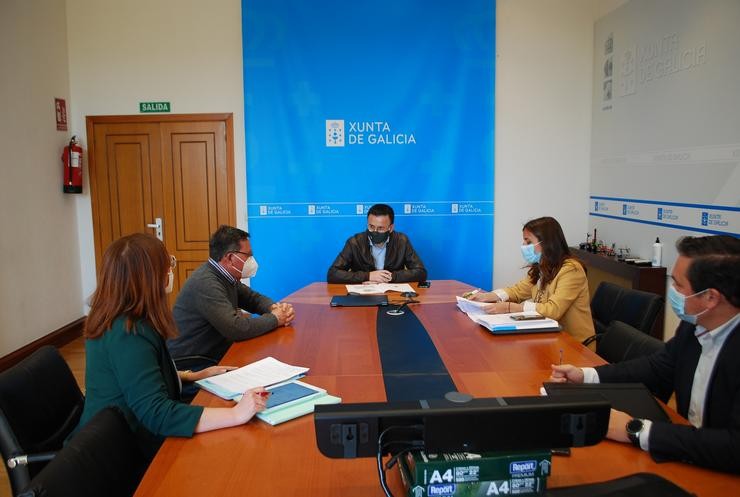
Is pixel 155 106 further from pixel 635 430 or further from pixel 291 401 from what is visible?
pixel 635 430

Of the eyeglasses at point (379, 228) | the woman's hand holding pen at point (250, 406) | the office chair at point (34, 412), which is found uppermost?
the eyeglasses at point (379, 228)

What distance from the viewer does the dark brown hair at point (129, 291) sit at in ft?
5.84

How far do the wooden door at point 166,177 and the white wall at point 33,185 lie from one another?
32 cm

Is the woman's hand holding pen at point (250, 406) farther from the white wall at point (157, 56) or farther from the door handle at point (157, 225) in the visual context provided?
the door handle at point (157, 225)

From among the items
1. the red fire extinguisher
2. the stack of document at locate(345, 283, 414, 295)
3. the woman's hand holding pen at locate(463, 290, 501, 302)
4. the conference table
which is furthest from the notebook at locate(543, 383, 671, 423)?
the red fire extinguisher

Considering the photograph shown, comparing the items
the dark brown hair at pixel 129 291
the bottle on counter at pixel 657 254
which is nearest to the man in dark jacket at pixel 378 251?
the bottle on counter at pixel 657 254

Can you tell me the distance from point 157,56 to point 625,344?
191 inches

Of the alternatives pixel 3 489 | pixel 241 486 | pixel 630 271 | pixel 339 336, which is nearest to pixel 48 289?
pixel 3 489

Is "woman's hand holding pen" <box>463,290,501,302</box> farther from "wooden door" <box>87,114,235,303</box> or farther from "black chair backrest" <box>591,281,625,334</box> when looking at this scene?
"wooden door" <box>87,114,235,303</box>

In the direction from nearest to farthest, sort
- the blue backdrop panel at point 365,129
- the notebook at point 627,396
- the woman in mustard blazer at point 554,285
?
the notebook at point 627,396
the woman in mustard blazer at point 554,285
the blue backdrop panel at point 365,129

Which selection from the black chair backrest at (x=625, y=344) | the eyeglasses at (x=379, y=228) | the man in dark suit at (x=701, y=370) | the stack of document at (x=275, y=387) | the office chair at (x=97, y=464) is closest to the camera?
the office chair at (x=97, y=464)

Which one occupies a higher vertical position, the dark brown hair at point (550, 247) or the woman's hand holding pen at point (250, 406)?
the dark brown hair at point (550, 247)

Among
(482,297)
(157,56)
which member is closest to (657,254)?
(482,297)

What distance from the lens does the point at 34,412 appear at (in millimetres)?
1903
